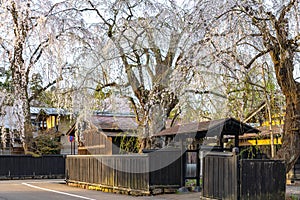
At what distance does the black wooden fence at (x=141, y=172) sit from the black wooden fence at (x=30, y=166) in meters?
10.2

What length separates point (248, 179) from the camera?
11.2 meters

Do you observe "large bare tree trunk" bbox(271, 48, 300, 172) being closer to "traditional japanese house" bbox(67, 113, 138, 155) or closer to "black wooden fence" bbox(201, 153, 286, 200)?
"black wooden fence" bbox(201, 153, 286, 200)

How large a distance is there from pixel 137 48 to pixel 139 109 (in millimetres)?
2561

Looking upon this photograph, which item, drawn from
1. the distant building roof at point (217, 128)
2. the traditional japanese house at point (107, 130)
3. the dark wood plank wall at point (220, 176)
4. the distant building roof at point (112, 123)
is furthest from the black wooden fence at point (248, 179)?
the distant building roof at point (112, 123)

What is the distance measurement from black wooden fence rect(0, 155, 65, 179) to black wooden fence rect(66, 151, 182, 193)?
10244mm

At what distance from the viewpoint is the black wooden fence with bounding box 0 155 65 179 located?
26344mm

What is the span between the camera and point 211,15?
1159 cm

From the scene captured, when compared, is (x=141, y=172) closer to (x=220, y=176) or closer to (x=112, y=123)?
(x=220, y=176)

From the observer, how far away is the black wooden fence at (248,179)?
11195 millimetres

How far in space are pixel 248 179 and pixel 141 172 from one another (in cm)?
472

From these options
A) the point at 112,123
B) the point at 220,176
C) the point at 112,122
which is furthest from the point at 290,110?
the point at 112,122

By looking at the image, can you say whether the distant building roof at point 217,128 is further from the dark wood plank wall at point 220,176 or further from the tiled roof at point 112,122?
the tiled roof at point 112,122

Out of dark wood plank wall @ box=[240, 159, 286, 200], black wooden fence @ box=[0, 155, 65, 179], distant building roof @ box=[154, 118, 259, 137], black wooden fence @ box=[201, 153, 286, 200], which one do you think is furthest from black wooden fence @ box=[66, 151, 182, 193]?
black wooden fence @ box=[0, 155, 65, 179]

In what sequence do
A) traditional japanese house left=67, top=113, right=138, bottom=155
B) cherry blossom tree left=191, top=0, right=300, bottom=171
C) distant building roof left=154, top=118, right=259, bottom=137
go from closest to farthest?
1. cherry blossom tree left=191, top=0, right=300, bottom=171
2. distant building roof left=154, top=118, right=259, bottom=137
3. traditional japanese house left=67, top=113, right=138, bottom=155
